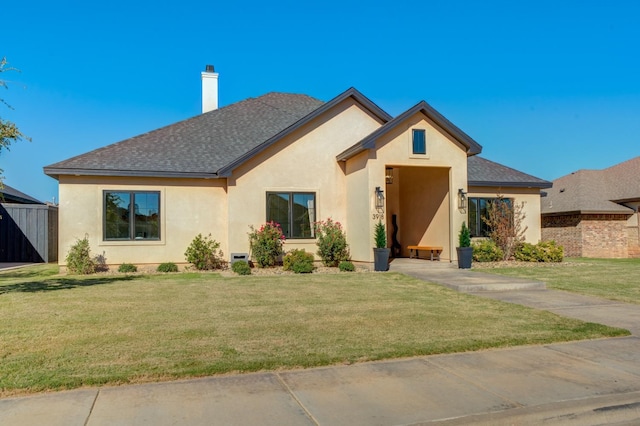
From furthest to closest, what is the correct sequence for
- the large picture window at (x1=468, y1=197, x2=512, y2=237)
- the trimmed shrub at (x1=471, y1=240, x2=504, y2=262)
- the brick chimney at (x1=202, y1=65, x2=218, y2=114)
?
the brick chimney at (x1=202, y1=65, x2=218, y2=114) → the large picture window at (x1=468, y1=197, x2=512, y2=237) → the trimmed shrub at (x1=471, y1=240, x2=504, y2=262)

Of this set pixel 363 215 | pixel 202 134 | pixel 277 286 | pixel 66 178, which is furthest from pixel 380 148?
pixel 66 178

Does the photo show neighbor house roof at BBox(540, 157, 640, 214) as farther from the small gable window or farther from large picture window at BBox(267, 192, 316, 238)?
large picture window at BBox(267, 192, 316, 238)

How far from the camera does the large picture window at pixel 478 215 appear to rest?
19203 mm

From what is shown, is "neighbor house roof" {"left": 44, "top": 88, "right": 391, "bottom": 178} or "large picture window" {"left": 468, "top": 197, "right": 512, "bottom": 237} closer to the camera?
"neighbor house roof" {"left": 44, "top": 88, "right": 391, "bottom": 178}

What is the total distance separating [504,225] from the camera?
60.1ft

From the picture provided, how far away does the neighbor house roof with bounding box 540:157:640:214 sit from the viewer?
22.7 meters

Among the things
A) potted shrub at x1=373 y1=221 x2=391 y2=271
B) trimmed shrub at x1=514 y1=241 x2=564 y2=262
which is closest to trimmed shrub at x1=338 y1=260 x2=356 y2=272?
potted shrub at x1=373 y1=221 x2=391 y2=271

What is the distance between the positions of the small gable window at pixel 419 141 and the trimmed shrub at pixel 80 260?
11.0 metres

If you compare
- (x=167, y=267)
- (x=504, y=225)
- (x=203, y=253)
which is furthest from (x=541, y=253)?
(x=167, y=267)

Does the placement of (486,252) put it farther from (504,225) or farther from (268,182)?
(268,182)

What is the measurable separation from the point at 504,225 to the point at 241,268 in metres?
10.4

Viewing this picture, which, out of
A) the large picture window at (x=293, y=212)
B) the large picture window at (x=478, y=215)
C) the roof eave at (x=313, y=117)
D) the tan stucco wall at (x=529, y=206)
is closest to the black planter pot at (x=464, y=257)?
the large picture window at (x=478, y=215)

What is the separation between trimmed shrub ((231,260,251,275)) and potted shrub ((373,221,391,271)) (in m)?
3.95

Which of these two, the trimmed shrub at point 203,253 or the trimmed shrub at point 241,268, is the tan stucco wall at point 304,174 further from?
the trimmed shrub at point 241,268
